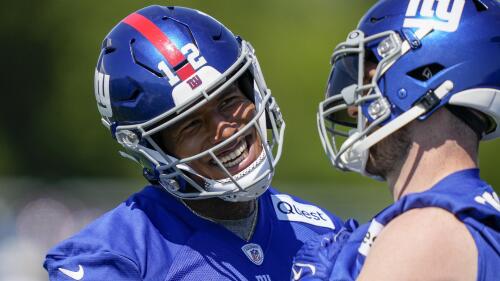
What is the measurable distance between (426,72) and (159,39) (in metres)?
0.89

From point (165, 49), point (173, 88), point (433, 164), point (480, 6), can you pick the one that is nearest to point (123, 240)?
point (173, 88)

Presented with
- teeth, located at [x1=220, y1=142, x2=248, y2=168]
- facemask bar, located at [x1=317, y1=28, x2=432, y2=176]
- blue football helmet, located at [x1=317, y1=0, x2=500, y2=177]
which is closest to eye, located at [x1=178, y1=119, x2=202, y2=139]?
teeth, located at [x1=220, y1=142, x2=248, y2=168]

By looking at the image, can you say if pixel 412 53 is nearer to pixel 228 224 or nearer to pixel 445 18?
pixel 445 18

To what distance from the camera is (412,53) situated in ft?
7.97

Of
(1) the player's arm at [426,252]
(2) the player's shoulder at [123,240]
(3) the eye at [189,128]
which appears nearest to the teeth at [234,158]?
(3) the eye at [189,128]

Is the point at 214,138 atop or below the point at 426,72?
below

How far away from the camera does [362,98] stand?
2479 mm

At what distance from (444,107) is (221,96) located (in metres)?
0.77

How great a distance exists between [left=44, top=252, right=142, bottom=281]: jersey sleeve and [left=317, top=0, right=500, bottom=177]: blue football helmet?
719 millimetres

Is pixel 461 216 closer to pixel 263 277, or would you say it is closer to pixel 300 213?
pixel 263 277

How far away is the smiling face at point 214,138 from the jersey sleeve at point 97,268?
376mm

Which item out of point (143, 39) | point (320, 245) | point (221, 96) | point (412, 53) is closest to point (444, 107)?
point (412, 53)

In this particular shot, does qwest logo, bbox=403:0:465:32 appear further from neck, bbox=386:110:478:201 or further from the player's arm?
the player's arm

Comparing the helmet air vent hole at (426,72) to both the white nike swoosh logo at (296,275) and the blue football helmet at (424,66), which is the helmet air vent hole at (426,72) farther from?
the white nike swoosh logo at (296,275)
